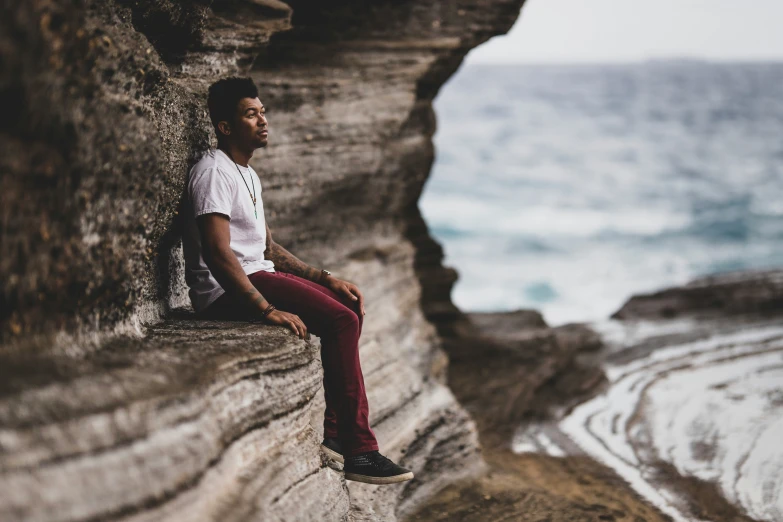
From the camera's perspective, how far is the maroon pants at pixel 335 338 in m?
4.11

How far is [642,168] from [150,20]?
34216mm

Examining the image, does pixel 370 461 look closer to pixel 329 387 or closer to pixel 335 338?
pixel 329 387

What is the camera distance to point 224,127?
14.0 ft

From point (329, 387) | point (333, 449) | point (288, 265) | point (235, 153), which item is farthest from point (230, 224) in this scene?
point (333, 449)

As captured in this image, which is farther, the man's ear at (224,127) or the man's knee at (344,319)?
the man's ear at (224,127)

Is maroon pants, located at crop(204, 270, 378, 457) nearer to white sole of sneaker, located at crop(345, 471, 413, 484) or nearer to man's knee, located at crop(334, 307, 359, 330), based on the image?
man's knee, located at crop(334, 307, 359, 330)

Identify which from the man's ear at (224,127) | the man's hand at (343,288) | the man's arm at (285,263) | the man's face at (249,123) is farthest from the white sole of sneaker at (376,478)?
the man's ear at (224,127)

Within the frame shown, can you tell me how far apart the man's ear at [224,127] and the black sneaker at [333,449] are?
1.58 m

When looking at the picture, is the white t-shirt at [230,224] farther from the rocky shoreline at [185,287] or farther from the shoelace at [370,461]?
the shoelace at [370,461]

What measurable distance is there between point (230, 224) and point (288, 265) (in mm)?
590

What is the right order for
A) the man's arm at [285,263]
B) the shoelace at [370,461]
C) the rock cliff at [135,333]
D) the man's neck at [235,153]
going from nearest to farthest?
the rock cliff at [135,333] < the shoelace at [370,461] < the man's neck at [235,153] < the man's arm at [285,263]

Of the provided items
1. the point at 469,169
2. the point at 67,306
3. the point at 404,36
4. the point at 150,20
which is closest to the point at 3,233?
the point at 67,306

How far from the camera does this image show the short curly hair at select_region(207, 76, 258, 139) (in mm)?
4207

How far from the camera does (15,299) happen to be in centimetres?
293
